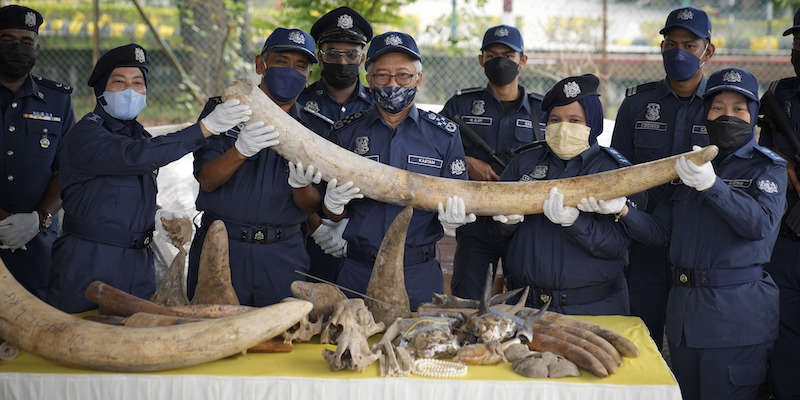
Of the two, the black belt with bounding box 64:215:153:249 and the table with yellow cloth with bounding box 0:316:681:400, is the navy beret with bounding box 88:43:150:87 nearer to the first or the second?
the black belt with bounding box 64:215:153:249

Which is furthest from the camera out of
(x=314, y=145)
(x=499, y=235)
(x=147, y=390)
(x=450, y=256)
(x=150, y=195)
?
(x=450, y=256)

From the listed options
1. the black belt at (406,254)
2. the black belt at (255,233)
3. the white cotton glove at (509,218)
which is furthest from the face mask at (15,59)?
the white cotton glove at (509,218)

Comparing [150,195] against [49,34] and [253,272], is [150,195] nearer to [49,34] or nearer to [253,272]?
[253,272]

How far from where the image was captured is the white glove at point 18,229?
4238 millimetres

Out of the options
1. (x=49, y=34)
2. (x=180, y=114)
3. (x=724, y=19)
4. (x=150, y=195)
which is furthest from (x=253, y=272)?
(x=49, y=34)

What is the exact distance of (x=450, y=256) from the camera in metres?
6.47

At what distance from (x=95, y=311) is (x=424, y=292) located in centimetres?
164

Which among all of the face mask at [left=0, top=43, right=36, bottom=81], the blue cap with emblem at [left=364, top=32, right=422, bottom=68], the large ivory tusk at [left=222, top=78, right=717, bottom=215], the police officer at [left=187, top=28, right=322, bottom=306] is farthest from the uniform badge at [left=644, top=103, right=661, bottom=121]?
the face mask at [left=0, top=43, right=36, bottom=81]

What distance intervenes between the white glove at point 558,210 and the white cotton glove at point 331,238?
4.04 feet

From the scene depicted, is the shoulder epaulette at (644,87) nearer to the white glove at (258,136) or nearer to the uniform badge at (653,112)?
the uniform badge at (653,112)

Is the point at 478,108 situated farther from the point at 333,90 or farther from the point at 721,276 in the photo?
the point at 721,276

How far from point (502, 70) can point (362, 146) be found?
136 centimetres

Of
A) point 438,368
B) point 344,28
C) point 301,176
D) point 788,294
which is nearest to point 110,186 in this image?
point 301,176

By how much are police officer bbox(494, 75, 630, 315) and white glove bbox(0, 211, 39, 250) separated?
287 cm
